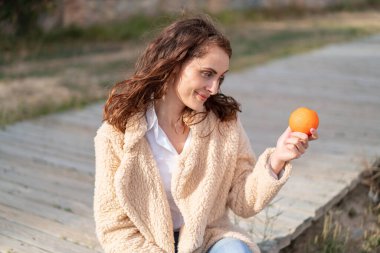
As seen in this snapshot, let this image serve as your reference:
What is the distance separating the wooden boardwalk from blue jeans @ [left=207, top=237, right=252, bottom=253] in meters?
0.67

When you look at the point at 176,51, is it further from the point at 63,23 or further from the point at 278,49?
the point at 63,23

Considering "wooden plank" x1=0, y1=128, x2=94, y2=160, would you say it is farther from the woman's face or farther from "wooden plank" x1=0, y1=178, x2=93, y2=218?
the woman's face

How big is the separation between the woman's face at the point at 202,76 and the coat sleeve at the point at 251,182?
0.24 m

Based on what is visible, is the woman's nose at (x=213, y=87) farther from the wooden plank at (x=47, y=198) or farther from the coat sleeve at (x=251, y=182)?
the wooden plank at (x=47, y=198)

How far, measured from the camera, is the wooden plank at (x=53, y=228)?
2.94 m

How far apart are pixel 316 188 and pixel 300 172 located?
0.31 meters

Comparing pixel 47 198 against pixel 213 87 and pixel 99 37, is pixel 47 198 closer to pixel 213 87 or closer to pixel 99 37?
pixel 213 87

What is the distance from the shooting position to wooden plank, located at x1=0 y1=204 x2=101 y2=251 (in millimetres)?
2943

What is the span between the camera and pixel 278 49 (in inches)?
364

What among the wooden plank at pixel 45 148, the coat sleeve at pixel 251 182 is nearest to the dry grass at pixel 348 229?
the coat sleeve at pixel 251 182

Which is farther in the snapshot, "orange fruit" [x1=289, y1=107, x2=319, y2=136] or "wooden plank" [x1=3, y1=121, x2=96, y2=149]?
"wooden plank" [x1=3, y1=121, x2=96, y2=149]

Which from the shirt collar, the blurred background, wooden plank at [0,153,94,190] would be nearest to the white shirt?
the shirt collar

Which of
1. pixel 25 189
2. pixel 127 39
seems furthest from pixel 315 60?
pixel 25 189

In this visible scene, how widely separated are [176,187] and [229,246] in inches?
11.2
